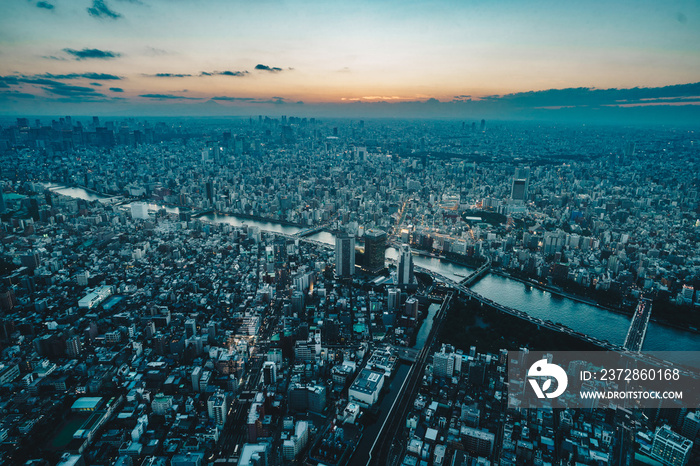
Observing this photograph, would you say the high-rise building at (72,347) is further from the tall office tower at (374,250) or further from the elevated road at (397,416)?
the tall office tower at (374,250)

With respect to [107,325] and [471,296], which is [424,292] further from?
[107,325]

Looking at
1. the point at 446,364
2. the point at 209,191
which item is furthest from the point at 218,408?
the point at 209,191

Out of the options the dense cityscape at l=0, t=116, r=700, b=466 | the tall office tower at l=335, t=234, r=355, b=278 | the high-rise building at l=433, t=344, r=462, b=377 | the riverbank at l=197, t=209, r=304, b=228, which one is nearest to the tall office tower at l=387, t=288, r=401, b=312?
the dense cityscape at l=0, t=116, r=700, b=466

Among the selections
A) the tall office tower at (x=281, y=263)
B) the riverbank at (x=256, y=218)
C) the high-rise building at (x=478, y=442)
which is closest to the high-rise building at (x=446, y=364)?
the high-rise building at (x=478, y=442)

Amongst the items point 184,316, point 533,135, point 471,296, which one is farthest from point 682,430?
point 533,135

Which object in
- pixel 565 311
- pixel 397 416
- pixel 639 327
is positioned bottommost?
pixel 565 311

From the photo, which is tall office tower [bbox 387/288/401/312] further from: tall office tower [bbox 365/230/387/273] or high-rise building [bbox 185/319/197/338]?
high-rise building [bbox 185/319/197/338]

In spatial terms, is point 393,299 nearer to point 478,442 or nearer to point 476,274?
point 476,274
